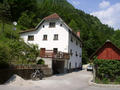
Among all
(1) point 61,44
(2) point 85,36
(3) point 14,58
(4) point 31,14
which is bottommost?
(3) point 14,58

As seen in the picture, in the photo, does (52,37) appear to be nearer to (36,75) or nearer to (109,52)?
(36,75)

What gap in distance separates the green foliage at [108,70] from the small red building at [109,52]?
0.76 metres

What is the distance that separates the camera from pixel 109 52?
1758 cm

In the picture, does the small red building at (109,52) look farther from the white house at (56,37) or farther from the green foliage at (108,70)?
the white house at (56,37)

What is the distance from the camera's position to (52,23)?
102 ft

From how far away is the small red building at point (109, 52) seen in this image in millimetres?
17312

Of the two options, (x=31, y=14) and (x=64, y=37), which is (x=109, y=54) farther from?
(x=31, y=14)

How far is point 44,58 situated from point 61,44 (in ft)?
23.5

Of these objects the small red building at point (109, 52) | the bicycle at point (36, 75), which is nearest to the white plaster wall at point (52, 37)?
the bicycle at point (36, 75)

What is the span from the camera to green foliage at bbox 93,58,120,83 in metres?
16.5

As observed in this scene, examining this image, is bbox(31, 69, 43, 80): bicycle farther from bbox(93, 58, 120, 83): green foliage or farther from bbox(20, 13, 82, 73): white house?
bbox(20, 13, 82, 73): white house

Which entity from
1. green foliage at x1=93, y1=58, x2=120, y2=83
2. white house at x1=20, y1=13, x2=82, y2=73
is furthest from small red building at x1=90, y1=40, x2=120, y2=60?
white house at x1=20, y1=13, x2=82, y2=73

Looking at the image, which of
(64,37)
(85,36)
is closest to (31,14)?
(64,37)

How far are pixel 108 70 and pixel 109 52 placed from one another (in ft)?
7.16
